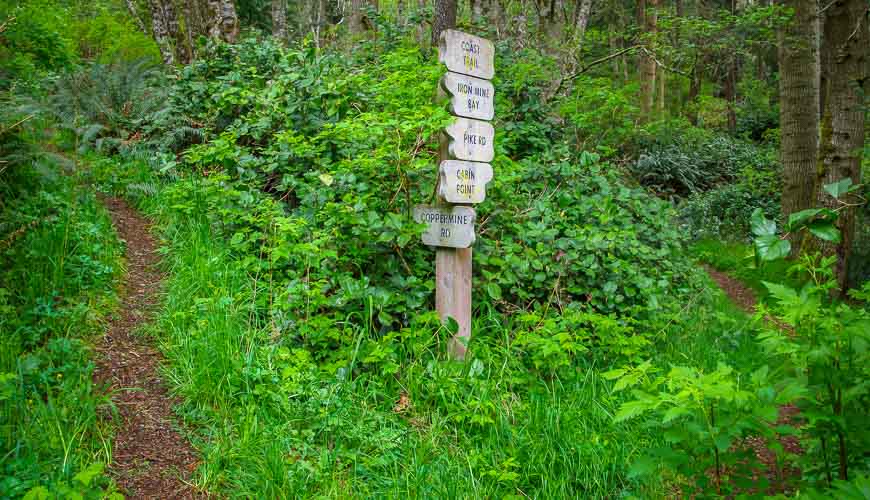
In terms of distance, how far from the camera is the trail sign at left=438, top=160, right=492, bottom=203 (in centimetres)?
461

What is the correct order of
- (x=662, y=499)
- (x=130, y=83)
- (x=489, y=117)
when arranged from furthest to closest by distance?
(x=130, y=83), (x=489, y=117), (x=662, y=499)

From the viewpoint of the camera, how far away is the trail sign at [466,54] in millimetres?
4621

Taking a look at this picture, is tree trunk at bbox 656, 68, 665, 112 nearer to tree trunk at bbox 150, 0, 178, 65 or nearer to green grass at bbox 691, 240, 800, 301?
green grass at bbox 691, 240, 800, 301

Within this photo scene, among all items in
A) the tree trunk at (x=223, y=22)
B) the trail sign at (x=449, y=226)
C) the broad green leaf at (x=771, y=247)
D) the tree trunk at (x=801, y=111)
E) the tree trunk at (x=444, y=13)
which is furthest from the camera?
the tree trunk at (x=801, y=111)

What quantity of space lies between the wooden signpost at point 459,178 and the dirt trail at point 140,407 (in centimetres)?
193

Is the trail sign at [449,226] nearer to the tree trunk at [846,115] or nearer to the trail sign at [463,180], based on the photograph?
the trail sign at [463,180]

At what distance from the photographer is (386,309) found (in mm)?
4809

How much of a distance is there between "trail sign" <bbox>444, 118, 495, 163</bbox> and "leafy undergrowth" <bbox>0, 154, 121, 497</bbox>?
275 centimetres

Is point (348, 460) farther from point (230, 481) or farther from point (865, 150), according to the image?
point (865, 150)

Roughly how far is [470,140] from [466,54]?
2.07 feet

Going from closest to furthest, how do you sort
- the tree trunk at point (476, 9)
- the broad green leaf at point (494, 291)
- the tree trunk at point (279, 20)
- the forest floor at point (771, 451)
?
the forest floor at point (771, 451) → the broad green leaf at point (494, 291) → the tree trunk at point (476, 9) → the tree trunk at point (279, 20)

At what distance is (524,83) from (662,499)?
18.4 ft

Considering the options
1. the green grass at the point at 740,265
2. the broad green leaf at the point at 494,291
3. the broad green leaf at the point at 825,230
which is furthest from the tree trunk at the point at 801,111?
the broad green leaf at the point at 825,230

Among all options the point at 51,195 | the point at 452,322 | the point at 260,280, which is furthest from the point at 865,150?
the point at 51,195
